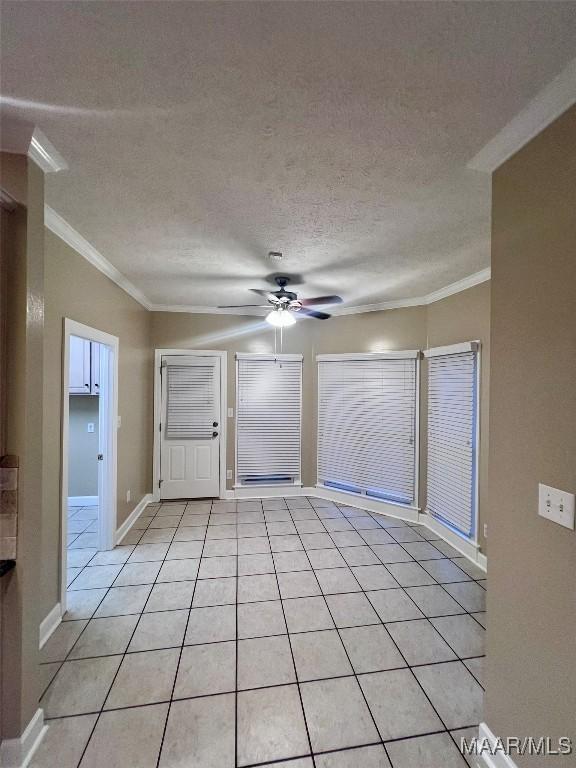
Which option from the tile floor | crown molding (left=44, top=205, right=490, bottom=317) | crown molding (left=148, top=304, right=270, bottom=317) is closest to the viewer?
crown molding (left=44, top=205, right=490, bottom=317)

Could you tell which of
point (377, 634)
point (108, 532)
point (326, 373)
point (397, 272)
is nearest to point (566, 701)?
point (377, 634)

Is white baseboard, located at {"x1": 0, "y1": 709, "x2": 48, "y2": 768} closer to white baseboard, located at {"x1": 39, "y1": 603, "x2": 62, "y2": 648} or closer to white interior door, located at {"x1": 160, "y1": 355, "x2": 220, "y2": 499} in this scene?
white baseboard, located at {"x1": 39, "y1": 603, "x2": 62, "y2": 648}

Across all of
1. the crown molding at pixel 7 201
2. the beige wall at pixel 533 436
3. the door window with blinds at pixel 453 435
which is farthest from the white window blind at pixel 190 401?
the beige wall at pixel 533 436

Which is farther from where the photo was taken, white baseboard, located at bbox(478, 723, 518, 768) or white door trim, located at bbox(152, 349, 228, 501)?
white door trim, located at bbox(152, 349, 228, 501)

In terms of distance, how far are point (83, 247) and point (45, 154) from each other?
1.03m

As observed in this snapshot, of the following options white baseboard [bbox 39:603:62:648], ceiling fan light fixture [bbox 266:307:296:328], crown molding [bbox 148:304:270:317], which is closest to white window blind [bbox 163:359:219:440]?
crown molding [bbox 148:304:270:317]

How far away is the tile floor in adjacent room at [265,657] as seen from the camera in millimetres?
1432

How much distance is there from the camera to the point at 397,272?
291 centimetres

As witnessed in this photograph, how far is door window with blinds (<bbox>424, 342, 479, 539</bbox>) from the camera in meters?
3.01

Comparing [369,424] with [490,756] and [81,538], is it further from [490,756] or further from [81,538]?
[81,538]

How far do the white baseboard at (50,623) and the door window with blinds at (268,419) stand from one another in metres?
2.45

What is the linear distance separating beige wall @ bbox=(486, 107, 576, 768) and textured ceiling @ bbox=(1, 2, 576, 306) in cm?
30

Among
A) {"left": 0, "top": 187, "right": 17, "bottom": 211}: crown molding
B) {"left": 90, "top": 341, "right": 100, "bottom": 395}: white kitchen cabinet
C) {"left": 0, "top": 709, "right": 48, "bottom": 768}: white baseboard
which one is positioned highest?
{"left": 0, "top": 187, "right": 17, "bottom": 211}: crown molding

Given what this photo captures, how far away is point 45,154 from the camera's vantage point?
1.43 metres
